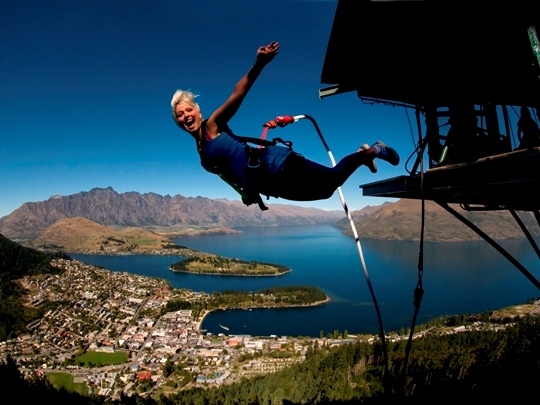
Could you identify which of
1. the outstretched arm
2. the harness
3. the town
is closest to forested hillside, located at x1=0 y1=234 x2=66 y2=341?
the town

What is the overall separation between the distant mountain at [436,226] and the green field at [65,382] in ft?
403

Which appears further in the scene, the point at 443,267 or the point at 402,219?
the point at 402,219

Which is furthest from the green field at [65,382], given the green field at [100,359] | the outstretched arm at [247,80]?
the outstretched arm at [247,80]

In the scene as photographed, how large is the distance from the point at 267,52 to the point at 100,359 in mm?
41683

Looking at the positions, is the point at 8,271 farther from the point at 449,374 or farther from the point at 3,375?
the point at 449,374

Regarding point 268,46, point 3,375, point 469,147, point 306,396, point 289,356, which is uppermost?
point 268,46

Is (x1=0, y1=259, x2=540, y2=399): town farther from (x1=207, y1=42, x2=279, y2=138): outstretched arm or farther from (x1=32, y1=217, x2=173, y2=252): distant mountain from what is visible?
(x1=32, y1=217, x2=173, y2=252): distant mountain

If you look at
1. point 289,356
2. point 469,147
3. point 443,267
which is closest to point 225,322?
point 289,356

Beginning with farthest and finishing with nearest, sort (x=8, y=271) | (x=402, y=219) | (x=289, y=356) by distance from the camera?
1. (x=402, y=219)
2. (x=8, y=271)
3. (x=289, y=356)

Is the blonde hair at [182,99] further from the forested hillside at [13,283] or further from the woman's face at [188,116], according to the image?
the forested hillside at [13,283]

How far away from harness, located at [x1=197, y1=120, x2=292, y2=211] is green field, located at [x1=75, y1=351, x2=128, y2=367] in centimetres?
3916

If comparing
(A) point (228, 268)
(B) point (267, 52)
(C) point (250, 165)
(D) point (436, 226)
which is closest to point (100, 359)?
(C) point (250, 165)

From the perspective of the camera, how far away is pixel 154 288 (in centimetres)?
6538

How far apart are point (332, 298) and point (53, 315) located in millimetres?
42768
